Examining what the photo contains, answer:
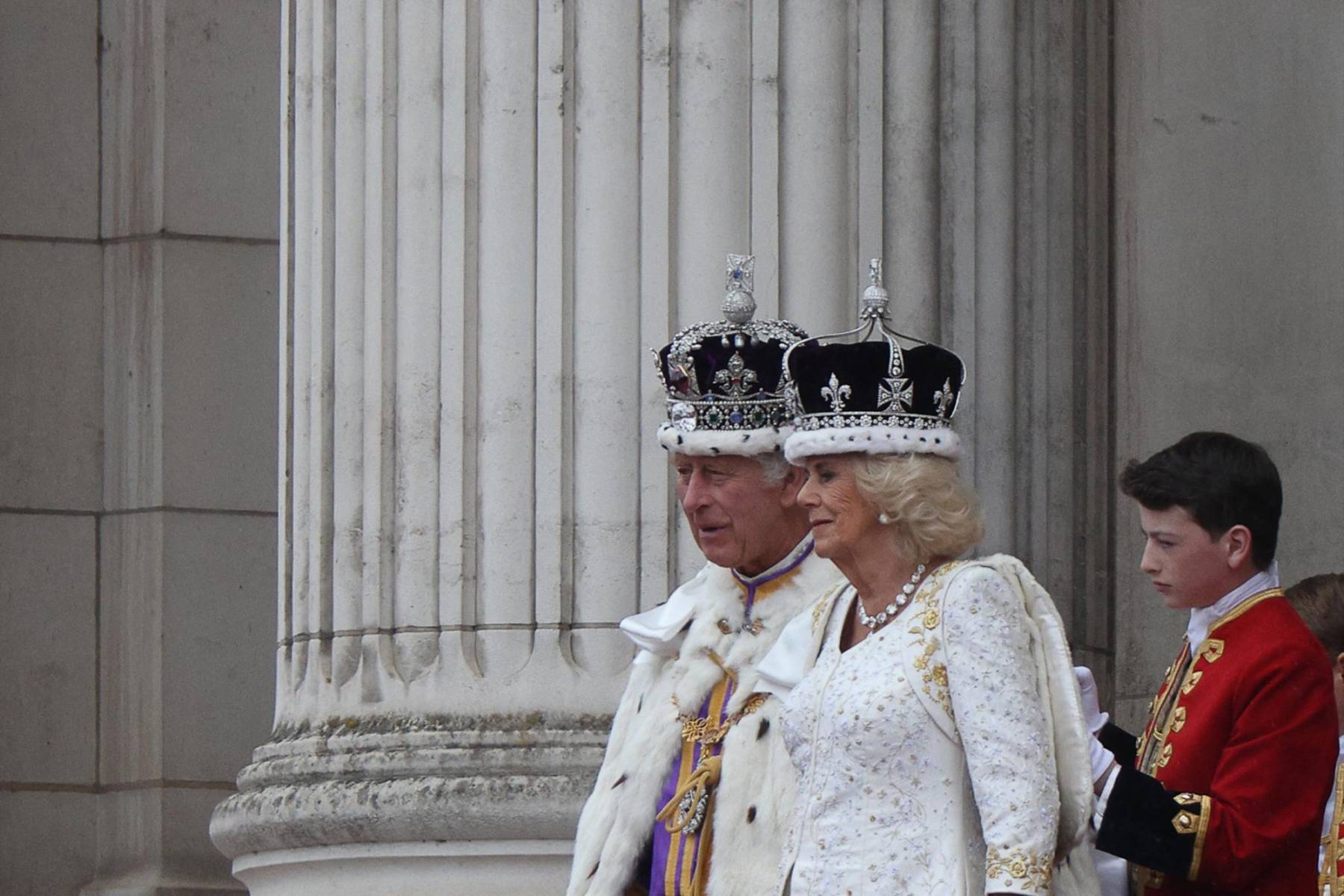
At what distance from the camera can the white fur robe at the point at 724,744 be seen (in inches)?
230

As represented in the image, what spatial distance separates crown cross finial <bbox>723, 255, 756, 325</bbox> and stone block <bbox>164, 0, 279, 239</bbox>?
128 inches

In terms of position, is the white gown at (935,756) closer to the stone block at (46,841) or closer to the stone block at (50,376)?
the stone block at (46,841)

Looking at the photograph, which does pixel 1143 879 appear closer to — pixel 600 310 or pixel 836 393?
pixel 836 393

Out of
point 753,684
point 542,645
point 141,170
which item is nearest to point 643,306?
point 542,645

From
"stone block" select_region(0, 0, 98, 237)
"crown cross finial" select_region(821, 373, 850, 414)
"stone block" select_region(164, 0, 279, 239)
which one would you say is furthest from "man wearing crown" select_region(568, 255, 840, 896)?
"stone block" select_region(0, 0, 98, 237)

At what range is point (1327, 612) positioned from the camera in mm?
5930

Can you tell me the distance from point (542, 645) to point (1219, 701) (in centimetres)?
203

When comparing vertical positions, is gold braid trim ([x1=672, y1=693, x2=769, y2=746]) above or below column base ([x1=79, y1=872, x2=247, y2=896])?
above

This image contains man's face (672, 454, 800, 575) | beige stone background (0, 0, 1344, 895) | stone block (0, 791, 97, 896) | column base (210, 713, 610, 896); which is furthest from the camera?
stone block (0, 791, 97, 896)

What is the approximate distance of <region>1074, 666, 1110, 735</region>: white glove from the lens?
5547 mm

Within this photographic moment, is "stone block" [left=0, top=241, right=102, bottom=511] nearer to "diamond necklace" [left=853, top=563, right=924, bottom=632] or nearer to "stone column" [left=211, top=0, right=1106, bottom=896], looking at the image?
"stone column" [left=211, top=0, right=1106, bottom=896]

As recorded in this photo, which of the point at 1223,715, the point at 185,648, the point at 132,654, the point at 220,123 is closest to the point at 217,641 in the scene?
the point at 185,648

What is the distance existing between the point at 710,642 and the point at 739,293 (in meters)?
0.74

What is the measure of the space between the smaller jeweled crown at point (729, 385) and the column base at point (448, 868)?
1201 mm
